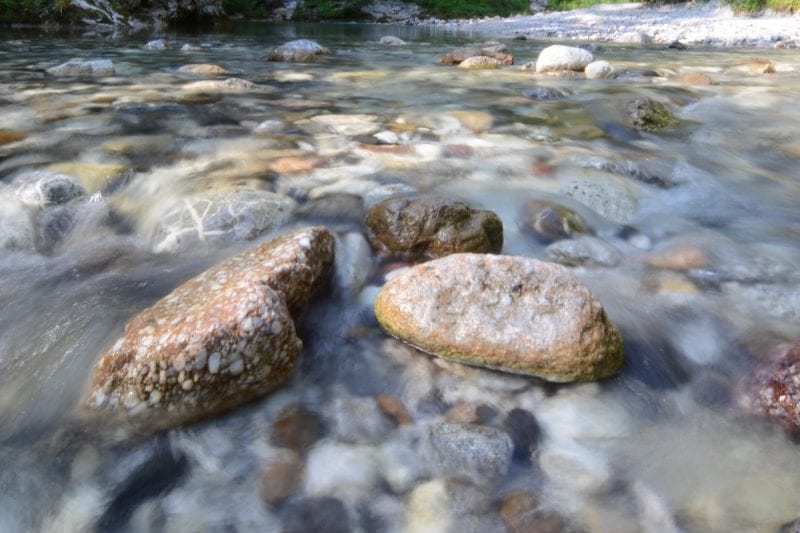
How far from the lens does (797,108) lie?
17.7 ft

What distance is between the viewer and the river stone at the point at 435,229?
7.85 feet

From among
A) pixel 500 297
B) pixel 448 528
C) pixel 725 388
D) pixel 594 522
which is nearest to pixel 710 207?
pixel 725 388

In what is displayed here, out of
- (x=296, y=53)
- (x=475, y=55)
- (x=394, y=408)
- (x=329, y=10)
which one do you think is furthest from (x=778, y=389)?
(x=329, y=10)

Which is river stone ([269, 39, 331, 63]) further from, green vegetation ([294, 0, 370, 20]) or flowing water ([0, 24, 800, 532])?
green vegetation ([294, 0, 370, 20])

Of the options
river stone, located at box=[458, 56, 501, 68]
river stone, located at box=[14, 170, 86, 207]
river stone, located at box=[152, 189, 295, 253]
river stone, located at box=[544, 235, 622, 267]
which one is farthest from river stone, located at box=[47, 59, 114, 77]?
river stone, located at box=[544, 235, 622, 267]

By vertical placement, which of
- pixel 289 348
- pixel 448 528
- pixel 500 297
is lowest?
pixel 448 528

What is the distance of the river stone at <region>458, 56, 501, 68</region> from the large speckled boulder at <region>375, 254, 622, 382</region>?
21.4 ft

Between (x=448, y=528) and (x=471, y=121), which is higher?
(x=471, y=121)

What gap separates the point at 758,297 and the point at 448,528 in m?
1.68

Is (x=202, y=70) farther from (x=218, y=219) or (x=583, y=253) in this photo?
(x=583, y=253)

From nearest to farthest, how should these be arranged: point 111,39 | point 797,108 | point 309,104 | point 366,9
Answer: point 309,104 → point 797,108 → point 111,39 → point 366,9

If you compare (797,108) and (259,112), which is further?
(797,108)

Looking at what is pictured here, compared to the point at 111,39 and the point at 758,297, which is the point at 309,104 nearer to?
the point at 758,297

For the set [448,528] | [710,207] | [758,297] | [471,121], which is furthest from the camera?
[471,121]
